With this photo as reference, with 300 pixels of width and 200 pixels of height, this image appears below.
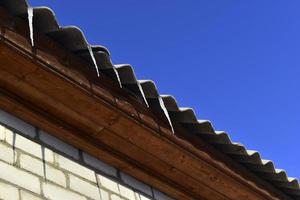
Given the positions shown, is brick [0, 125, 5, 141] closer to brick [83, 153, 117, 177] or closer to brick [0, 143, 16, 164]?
brick [0, 143, 16, 164]

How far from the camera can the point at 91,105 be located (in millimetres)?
3623

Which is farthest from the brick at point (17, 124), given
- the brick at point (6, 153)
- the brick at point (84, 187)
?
the brick at point (84, 187)

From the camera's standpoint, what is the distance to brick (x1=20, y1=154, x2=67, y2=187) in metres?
3.33

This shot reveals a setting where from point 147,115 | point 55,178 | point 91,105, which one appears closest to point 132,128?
point 147,115

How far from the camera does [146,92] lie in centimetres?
374

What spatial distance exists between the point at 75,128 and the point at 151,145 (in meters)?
0.62

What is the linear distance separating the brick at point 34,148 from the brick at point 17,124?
58 mm

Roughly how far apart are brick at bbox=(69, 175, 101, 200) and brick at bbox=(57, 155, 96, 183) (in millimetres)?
49

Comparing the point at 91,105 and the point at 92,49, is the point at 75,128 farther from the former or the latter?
the point at 92,49

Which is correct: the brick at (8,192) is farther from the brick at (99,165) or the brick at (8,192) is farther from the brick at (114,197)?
the brick at (114,197)

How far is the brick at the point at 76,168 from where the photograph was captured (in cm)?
360

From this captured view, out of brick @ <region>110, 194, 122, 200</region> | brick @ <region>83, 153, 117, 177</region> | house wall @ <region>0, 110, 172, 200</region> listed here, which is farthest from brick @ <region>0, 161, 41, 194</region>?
brick @ <region>110, 194, 122, 200</region>

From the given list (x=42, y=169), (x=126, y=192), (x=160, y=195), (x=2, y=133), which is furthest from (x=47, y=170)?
(x=160, y=195)

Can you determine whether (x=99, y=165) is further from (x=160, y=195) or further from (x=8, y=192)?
(x=8, y=192)
